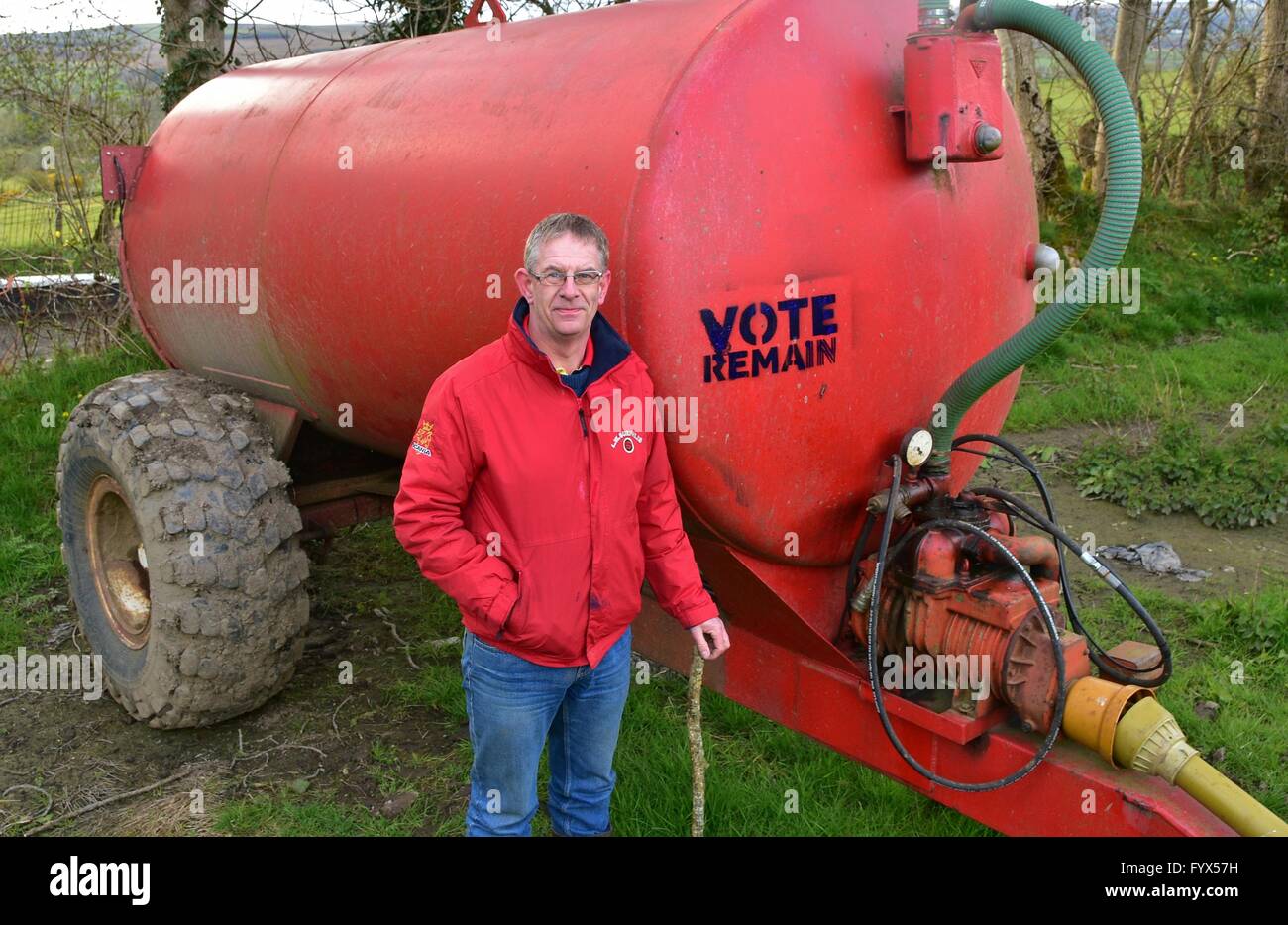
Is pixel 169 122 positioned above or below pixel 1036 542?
above

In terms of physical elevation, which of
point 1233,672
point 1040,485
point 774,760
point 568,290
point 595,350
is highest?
point 568,290

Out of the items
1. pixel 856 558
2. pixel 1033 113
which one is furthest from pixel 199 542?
pixel 1033 113

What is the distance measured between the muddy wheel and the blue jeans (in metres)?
1.27

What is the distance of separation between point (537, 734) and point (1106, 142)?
180cm

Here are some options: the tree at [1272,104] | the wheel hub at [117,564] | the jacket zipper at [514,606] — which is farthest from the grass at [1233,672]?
the tree at [1272,104]

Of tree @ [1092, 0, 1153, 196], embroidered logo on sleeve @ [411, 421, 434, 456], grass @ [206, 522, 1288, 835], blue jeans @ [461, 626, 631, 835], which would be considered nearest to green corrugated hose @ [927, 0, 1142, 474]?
blue jeans @ [461, 626, 631, 835]

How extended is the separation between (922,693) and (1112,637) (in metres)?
2.08

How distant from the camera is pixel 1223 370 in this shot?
25.0 feet

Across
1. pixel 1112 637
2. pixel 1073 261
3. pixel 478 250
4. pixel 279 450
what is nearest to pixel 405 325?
pixel 478 250

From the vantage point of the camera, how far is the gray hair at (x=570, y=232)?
2.19m

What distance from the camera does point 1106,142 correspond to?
2.43 m

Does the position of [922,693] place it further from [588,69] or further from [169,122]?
[169,122]
